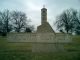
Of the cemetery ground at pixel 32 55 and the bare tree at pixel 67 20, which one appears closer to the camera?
the cemetery ground at pixel 32 55

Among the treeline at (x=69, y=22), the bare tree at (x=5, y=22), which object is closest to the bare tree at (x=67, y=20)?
the treeline at (x=69, y=22)

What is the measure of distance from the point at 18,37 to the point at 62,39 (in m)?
5.11

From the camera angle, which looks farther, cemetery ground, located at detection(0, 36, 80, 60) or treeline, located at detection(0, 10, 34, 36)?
treeline, located at detection(0, 10, 34, 36)

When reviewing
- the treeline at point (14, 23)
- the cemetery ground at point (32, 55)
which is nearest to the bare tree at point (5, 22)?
the treeline at point (14, 23)

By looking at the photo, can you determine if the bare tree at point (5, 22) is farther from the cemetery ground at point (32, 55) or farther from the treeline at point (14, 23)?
the cemetery ground at point (32, 55)

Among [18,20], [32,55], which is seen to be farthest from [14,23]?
[32,55]

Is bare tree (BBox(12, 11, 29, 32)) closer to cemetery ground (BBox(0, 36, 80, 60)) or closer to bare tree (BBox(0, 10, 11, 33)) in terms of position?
bare tree (BBox(0, 10, 11, 33))

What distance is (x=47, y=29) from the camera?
15578 millimetres

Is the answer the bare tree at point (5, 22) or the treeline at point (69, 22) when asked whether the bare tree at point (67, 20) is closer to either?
the treeline at point (69, 22)

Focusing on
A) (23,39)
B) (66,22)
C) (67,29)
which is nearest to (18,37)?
(23,39)

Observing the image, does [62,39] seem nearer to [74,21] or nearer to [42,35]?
[42,35]

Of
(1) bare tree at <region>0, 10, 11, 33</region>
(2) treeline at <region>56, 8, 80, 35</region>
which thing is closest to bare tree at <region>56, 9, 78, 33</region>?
(2) treeline at <region>56, 8, 80, 35</region>

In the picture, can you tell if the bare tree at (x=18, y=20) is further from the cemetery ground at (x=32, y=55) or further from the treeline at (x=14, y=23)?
the cemetery ground at (x=32, y=55)

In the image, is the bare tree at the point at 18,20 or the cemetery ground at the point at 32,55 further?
the bare tree at the point at 18,20
